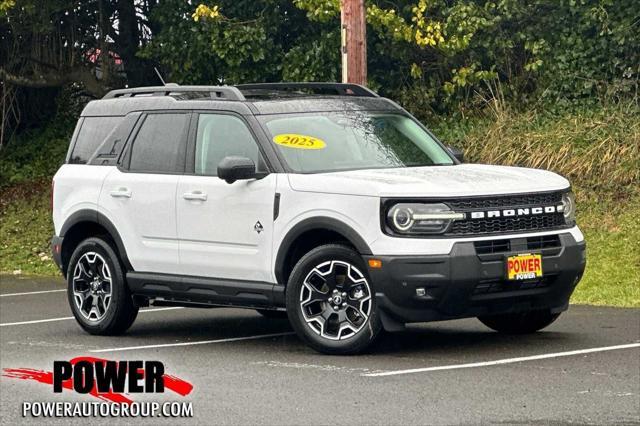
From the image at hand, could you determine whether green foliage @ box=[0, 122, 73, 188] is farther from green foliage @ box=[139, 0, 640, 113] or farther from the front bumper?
the front bumper

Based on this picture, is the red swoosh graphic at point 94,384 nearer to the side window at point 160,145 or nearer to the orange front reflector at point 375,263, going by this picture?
the orange front reflector at point 375,263

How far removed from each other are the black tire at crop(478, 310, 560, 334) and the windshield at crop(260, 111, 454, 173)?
129 centimetres

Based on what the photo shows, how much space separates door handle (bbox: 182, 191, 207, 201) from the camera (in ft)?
38.9

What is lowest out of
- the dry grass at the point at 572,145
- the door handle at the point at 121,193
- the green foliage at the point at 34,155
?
the green foliage at the point at 34,155

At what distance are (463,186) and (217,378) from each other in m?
2.19

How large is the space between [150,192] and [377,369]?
2837 millimetres

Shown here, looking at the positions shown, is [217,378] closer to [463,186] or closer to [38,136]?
[463,186]

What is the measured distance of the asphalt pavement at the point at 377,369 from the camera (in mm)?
8758

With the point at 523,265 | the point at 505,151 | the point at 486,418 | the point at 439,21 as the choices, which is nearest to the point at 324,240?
the point at 523,265

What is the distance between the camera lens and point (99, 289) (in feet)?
42.0

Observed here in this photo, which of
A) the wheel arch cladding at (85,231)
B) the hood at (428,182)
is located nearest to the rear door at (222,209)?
the hood at (428,182)

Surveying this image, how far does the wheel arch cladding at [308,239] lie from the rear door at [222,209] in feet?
0.44

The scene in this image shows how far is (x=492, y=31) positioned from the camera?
75.6 ft

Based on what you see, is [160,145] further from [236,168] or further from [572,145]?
[572,145]
